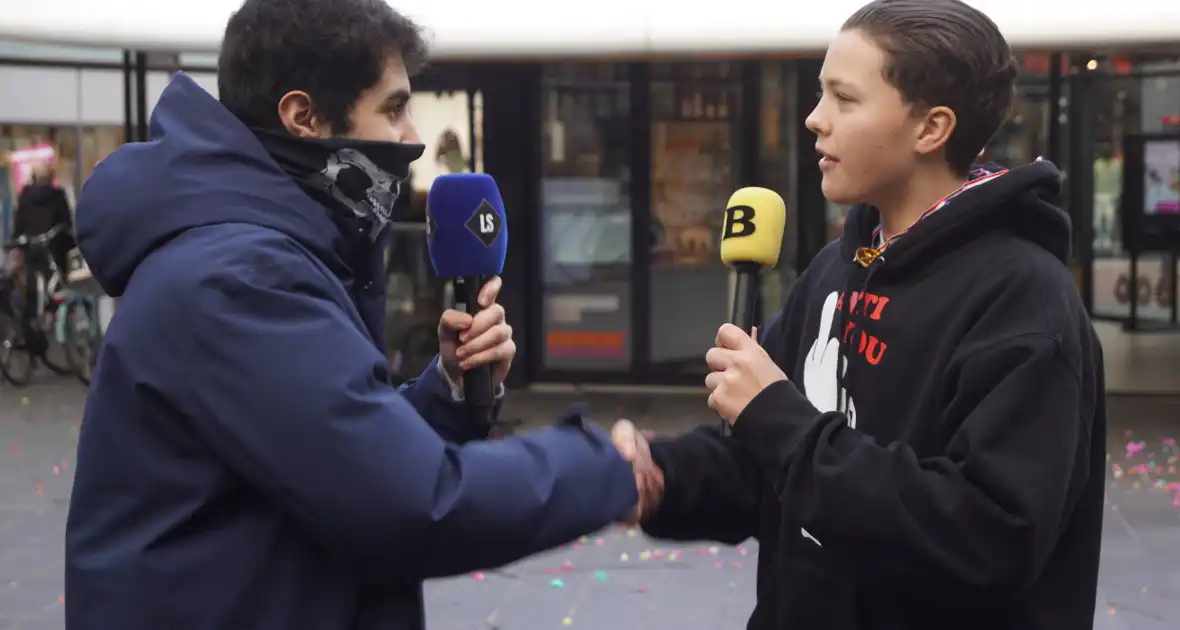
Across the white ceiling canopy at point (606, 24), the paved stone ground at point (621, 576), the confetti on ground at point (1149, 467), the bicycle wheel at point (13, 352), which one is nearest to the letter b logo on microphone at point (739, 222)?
the paved stone ground at point (621, 576)

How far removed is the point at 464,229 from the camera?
2.42 m

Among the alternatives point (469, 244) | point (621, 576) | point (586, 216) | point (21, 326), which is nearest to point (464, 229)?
point (469, 244)

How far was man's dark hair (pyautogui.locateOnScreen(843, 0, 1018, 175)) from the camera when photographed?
1979 millimetres

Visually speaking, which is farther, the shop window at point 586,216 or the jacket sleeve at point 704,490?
the shop window at point 586,216

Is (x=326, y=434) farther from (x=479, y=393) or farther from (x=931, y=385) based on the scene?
(x=931, y=385)

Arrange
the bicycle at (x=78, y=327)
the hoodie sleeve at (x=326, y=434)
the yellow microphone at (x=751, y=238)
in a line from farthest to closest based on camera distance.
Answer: the bicycle at (x=78, y=327) → the yellow microphone at (x=751, y=238) → the hoodie sleeve at (x=326, y=434)

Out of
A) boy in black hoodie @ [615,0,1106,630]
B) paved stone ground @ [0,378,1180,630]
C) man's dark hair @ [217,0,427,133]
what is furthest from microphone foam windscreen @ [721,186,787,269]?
paved stone ground @ [0,378,1180,630]

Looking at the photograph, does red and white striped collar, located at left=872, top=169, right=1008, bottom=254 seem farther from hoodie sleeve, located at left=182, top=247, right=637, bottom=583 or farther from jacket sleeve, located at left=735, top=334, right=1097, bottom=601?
hoodie sleeve, located at left=182, top=247, right=637, bottom=583

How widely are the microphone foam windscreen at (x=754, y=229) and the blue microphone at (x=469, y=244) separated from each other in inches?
16.8

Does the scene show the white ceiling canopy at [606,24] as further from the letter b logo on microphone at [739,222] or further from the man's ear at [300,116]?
the man's ear at [300,116]

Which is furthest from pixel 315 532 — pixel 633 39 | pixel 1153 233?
pixel 1153 233

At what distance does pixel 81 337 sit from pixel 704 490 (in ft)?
33.2

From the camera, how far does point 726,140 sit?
10.9 meters

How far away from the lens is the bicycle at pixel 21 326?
1152cm
